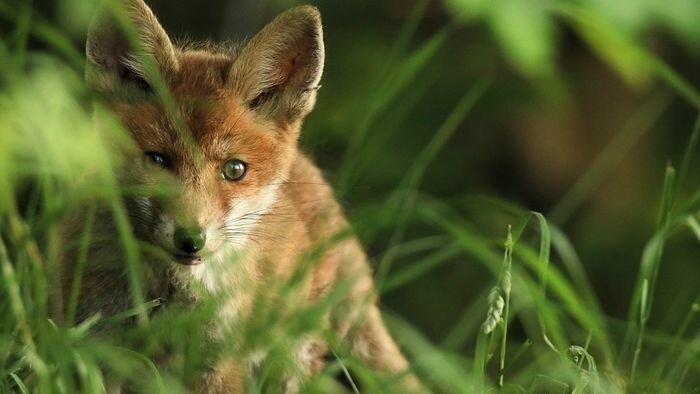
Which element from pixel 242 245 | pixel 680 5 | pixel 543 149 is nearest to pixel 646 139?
pixel 543 149

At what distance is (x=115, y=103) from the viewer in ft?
11.6

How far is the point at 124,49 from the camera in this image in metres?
3.51

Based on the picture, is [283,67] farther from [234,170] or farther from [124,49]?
[124,49]

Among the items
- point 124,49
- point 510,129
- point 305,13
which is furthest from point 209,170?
point 510,129

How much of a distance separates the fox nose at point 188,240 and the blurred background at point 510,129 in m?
2.19

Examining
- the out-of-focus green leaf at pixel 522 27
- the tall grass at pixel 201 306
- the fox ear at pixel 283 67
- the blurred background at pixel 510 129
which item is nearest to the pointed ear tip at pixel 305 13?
the fox ear at pixel 283 67

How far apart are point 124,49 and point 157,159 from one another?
0.33 metres

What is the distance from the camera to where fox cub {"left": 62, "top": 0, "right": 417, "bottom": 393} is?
3365 mm

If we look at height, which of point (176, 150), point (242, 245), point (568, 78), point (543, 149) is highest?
point (176, 150)

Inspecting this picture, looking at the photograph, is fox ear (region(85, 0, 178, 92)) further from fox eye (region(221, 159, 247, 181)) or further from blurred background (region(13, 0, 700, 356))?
blurred background (region(13, 0, 700, 356))

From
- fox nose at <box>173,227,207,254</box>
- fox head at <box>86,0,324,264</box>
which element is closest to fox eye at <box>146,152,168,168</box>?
fox head at <box>86,0,324,264</box>

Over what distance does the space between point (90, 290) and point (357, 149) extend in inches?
32.7

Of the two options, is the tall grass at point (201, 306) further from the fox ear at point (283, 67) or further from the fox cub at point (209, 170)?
the fox ear at point (283, 67)

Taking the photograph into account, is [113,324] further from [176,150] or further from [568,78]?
[568,78]
